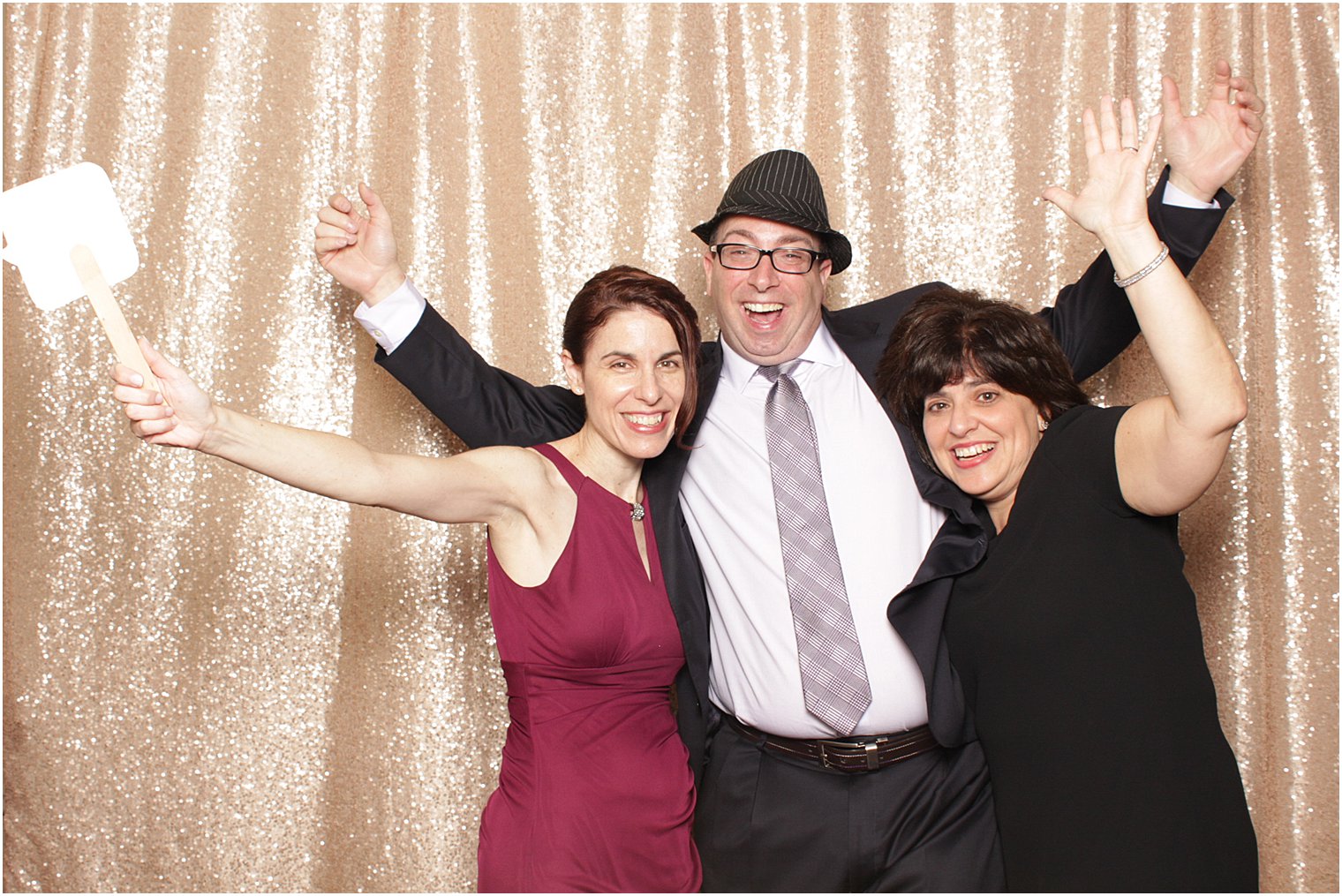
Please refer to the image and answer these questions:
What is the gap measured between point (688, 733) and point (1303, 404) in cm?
125

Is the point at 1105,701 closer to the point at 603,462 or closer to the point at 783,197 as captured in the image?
the point at 603,462

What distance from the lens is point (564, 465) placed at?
4.87 ft

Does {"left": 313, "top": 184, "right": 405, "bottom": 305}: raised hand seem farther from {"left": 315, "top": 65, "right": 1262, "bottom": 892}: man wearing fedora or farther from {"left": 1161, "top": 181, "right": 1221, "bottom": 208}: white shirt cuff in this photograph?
{"left": 1161, "top": 181, "right": 1221, "bottom": 208}: white shirt cuff

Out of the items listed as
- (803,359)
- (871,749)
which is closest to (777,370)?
(803,359)

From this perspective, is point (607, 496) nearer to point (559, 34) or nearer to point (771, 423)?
point (771, 423)

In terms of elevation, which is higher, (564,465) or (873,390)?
(873,390)

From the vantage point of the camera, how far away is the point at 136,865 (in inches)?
76.0

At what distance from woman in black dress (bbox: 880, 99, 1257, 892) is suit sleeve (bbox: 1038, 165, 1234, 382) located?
295mm

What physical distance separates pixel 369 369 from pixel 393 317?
0.41 m

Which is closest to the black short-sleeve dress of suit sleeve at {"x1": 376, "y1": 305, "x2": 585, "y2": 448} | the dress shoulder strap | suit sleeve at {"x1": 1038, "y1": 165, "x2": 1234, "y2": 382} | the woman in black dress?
the woman in black dress

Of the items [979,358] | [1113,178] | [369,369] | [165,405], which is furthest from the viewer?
[369,369]

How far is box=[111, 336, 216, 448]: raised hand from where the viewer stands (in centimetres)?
109

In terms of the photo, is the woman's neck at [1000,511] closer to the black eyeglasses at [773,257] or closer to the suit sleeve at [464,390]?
the black eyeglasses at [773,257]

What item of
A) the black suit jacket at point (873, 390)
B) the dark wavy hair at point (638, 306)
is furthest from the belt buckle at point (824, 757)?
the dark wavy hair at point (638, 306)
